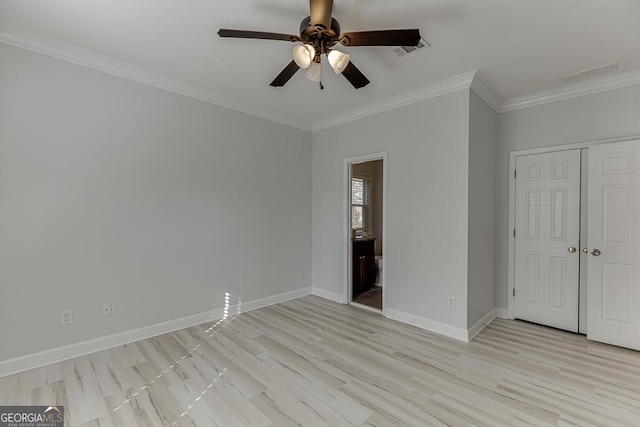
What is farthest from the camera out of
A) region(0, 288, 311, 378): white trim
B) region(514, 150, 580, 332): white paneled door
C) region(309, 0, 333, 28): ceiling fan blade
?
region(514, 150, 580, 332): white paneled door

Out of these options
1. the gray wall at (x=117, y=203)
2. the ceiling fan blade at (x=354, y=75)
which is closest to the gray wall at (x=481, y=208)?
the ceiling fan blade at (x=354, y=75)

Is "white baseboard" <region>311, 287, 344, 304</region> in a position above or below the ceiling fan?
below

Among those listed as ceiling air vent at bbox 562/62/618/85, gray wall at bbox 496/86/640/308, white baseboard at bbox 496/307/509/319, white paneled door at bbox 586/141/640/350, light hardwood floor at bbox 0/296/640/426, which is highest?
ceiling air vent at bbox 562/62/618/85

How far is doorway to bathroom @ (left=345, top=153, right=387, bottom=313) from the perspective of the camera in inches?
166

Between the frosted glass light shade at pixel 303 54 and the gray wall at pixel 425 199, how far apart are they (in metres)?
2.02

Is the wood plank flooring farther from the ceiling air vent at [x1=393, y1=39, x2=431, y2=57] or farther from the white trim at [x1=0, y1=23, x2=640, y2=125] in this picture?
the ceiling air vent at [x1=393, y1=39, x2=431, y2=57]

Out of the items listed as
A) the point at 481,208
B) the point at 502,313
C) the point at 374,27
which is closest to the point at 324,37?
the point at 374,27

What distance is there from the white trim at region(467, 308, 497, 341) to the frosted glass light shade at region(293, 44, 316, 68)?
3047 millimetres

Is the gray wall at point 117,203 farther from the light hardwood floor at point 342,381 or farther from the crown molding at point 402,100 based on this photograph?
the crown molding at point 402,100

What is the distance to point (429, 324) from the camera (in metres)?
3.34

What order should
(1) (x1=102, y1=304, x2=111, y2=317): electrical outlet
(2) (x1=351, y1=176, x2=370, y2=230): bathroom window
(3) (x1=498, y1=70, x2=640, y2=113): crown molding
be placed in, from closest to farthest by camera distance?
1. (1) (x1=102, y1=304, x2=111, y2=317): electrical outlet
2. (3) (x1=498, y1=70, x2=640, y2=113): crown molding
3. (2) (x1=351, y1=176, x2=370, y2=230): bathroom window

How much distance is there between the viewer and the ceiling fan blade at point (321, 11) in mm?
1662

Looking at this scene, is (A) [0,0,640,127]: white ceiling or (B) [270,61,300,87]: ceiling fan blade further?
(B) [270,61,300,87]: ceiling fan blade

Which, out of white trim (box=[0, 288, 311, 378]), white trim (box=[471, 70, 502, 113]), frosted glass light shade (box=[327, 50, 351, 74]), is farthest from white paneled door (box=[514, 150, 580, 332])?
white trim (box=[0, 288, 311, 378])
